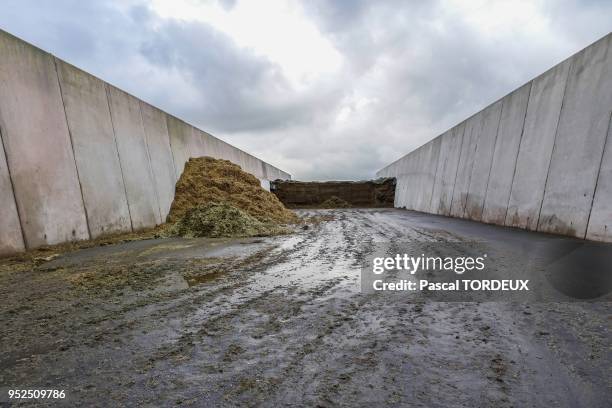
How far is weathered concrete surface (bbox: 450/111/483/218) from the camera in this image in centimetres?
864

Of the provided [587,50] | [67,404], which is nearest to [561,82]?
[587,50]

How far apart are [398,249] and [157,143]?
6.20m

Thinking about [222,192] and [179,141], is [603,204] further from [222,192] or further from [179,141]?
[179,141]

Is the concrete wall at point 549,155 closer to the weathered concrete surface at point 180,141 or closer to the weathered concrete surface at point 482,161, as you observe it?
the weathered concrete surface at point 482,161

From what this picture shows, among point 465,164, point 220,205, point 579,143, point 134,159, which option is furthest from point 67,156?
point 465,164

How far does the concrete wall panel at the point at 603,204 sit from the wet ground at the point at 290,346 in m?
2.95

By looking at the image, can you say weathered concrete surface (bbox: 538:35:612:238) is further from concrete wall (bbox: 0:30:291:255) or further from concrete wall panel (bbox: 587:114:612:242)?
concrete wall (bbox: 0:30:291:255)

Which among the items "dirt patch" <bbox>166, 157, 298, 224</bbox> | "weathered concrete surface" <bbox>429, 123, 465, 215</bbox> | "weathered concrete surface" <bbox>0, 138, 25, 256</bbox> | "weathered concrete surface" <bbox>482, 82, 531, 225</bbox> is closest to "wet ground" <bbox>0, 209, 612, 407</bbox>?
"weathered concrete surface" <bbox>0, 138, 25, 256</bbox>

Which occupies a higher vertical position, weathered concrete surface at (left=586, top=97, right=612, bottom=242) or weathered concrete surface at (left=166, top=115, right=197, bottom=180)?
weathered concrete surface at (left=166, top=115, right=197, bottom=180)

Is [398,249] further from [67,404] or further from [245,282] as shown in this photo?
[67,404]

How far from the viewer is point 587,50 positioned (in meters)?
4.95

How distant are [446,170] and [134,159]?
8.89m

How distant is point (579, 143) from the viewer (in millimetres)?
4789

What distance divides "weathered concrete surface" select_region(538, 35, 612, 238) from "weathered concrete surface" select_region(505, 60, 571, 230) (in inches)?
6.5
